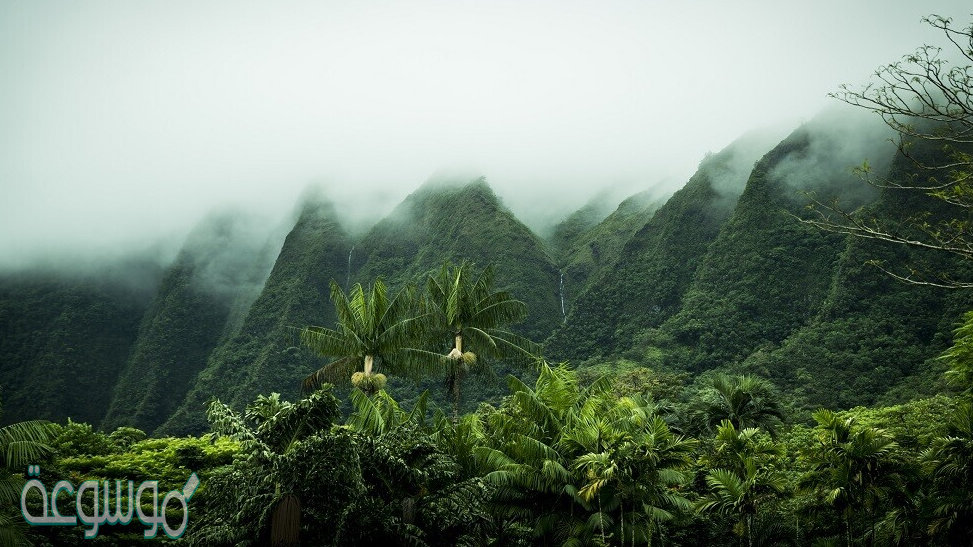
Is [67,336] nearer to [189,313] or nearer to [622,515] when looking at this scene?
[189,313]

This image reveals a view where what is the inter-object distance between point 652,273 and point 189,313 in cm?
6716

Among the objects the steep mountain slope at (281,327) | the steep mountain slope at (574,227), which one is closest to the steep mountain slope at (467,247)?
the steep mountain slope at (281,327)

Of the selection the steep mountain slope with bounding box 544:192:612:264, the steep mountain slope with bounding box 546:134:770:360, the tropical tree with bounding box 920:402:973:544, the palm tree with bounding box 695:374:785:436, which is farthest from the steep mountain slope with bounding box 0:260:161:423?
the tropical tree with bounding box 920:402:973:544

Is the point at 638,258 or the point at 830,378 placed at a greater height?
the point at 638,258

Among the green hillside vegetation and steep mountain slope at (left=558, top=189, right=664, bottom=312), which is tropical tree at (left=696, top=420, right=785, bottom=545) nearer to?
the green hillside vegetation

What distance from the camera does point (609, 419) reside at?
18.6 m

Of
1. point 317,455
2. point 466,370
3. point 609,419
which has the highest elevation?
point 317,455

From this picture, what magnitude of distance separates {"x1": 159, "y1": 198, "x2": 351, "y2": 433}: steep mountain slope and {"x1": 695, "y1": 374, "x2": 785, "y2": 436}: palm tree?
3414cm

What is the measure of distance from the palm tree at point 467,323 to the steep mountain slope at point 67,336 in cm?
6132

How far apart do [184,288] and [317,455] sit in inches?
4167

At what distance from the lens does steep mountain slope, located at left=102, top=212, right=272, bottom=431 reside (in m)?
80.4

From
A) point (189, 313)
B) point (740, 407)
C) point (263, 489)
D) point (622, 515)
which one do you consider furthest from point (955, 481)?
point (189, 313)

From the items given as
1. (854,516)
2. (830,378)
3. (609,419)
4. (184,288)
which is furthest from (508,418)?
(184,288)

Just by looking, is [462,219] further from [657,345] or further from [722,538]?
[722,538]
